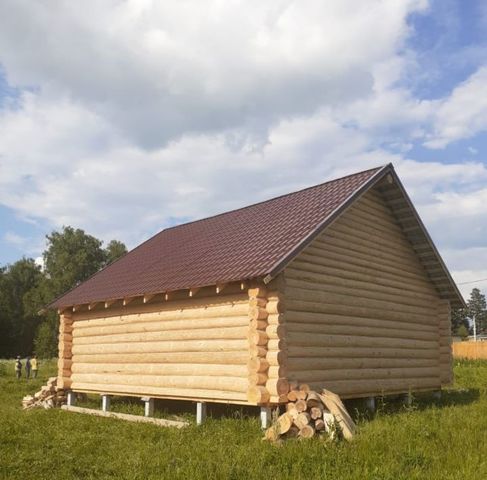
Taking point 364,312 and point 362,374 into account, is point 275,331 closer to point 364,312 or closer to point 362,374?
point 362,374

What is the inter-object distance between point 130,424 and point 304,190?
8.07 metres

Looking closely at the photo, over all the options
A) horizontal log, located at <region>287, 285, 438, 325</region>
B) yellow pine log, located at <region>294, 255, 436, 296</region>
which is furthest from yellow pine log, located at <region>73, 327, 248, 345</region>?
yellow pine log, located at <region>294, 255, 436, 296</region>

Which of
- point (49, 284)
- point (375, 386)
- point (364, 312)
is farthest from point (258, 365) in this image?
point (49, 284)

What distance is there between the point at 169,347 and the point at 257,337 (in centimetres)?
334

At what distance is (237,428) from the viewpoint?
12023mm

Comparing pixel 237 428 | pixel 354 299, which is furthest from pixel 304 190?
pixel 237 428

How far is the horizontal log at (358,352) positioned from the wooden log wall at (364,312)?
0.07 ft

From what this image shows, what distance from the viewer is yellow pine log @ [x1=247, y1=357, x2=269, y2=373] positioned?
39.9ft

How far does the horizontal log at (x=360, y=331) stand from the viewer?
1311cm

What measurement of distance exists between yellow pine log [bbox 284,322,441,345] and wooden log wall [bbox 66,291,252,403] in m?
1.21

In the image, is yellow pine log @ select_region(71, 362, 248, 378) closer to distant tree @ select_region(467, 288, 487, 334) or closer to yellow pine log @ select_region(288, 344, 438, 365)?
yellow pine log @ select_region(288, 344, 438, 365)

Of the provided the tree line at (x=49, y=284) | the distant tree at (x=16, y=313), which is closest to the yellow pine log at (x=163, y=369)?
the tree line at (x=49, y=284)

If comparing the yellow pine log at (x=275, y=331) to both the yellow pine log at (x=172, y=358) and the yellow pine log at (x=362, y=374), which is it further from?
the yellow pine log at (x=362, y=374)

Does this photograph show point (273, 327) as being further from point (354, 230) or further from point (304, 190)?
point (304, 190)
